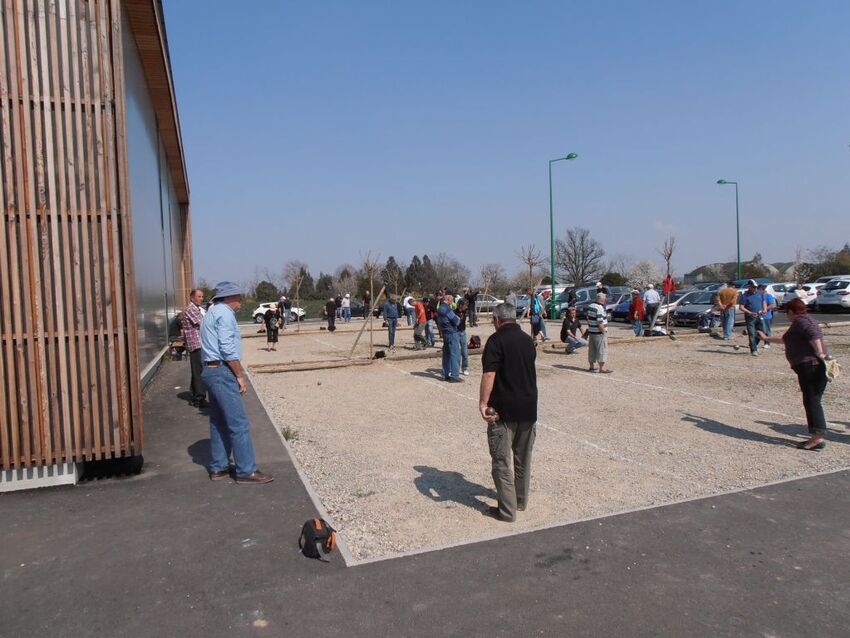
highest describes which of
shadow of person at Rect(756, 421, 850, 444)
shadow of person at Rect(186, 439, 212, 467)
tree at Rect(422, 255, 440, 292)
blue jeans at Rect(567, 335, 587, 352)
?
tree at Rect(422, 255, 440, 292)

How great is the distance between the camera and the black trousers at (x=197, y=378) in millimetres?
9141

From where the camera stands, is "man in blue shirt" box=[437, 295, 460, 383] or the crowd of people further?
"man in blue shirt" box=[437, 295, 460, 383]

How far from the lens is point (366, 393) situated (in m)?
11.2

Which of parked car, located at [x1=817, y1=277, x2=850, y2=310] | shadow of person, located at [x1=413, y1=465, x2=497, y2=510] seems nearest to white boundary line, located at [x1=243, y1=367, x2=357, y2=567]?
shadow of person, located at [x1=413, y1=465, x2=497, y2=510]

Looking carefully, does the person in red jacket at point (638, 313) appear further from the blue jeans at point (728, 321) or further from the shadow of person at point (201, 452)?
the shadow of person at point (201, 452)

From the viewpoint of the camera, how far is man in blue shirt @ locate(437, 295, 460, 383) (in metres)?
12.1

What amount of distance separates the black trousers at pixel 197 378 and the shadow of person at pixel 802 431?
7700 mm

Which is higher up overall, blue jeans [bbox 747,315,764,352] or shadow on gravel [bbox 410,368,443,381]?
blue jeans [bbox 747,315,764,352]

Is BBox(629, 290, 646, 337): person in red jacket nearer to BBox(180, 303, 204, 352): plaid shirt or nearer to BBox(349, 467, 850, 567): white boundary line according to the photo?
BBox(349, 467, 850, 567): white boundary line

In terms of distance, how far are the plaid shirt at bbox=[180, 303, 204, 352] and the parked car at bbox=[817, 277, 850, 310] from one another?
3046 centimetres

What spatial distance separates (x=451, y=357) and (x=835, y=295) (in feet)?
84.8

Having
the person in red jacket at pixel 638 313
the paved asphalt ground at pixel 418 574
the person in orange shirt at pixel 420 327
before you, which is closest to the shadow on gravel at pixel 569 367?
the person in orange shirt at pixel 420 327

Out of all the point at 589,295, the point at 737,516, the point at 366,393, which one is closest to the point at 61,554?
the point at 737,516

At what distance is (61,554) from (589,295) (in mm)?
30551
